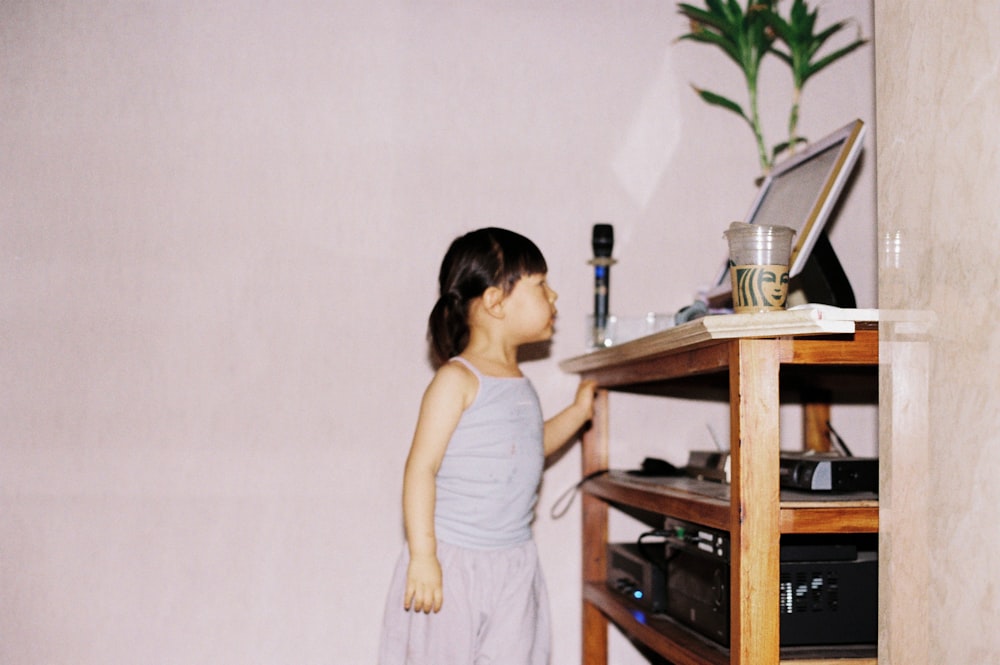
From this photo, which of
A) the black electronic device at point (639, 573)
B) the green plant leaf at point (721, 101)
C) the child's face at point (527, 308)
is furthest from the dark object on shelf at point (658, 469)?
the green plant leaf at point (721, 101)

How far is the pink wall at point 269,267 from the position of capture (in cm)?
217

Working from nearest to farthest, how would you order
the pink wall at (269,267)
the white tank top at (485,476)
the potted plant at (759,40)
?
the white tank top at (485,476) → the pink wall at (269,267) → the potted plant at (759,40)

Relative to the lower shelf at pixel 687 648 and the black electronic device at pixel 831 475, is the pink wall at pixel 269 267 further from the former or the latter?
the black electronic device at pixel 831 475

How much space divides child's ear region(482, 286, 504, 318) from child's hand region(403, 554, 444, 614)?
51 centimetres

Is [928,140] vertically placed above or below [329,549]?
above

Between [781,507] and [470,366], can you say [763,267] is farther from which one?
[470,366]

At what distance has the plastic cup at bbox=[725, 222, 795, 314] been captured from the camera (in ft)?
Result: 4.45

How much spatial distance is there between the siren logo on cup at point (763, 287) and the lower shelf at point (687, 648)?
20.7 inches

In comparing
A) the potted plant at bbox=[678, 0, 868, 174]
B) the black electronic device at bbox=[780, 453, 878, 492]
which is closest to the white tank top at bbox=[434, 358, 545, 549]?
the black electronic device at bbox=[780, 453, 878, 492]

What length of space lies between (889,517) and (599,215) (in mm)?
1459

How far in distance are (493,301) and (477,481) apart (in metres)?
0.37

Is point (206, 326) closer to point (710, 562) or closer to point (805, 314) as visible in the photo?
point (710, 562)

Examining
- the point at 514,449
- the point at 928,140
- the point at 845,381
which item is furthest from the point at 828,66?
the point at 928,140

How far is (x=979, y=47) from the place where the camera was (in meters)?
0.80
